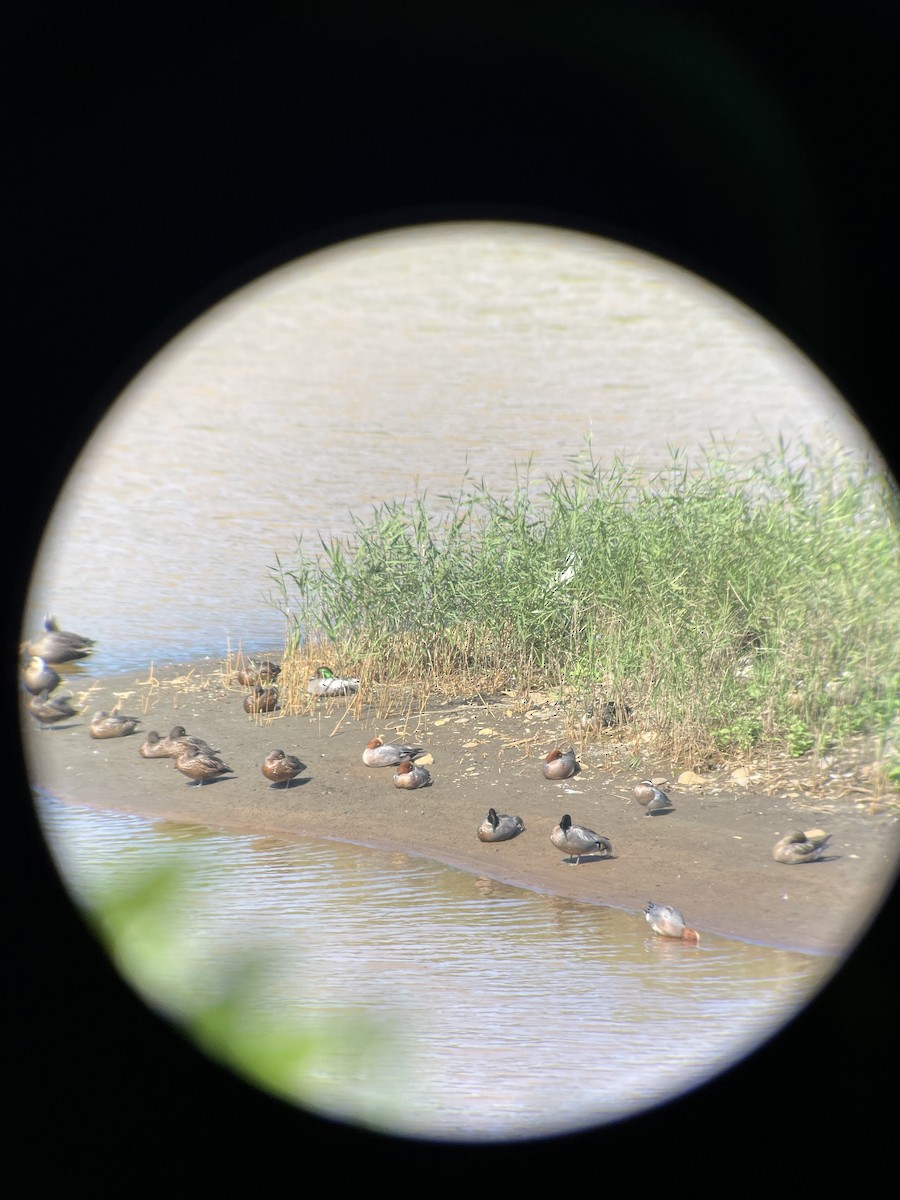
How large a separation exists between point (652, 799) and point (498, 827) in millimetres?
803

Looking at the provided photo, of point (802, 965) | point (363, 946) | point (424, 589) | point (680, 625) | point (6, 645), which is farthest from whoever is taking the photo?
point (424, 589)

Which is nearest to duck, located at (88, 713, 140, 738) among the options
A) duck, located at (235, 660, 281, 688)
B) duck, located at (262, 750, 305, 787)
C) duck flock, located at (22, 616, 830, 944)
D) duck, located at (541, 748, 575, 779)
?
duck flock, located at (22, 616, 830, 944)

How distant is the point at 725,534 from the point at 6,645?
4670 millimetres

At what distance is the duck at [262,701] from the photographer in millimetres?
8320

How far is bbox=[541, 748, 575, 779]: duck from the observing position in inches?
261

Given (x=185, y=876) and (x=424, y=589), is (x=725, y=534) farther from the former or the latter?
(x=185, y=876)

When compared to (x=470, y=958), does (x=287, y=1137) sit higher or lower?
lower

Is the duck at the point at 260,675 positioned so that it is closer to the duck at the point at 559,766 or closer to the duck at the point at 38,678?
the duck at the point at 38,678

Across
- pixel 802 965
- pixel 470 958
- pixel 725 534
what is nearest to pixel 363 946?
pixel 470 958

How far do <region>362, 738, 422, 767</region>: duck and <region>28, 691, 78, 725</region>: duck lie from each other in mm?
2763

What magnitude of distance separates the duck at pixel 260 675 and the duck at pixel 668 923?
14.8 ft

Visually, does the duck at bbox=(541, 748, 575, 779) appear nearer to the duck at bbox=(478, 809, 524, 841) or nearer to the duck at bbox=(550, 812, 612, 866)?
the duck at bbox=(478, 809, 524, 841)

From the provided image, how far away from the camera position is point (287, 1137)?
3.73 m

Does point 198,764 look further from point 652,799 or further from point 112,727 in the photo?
point 652,799
